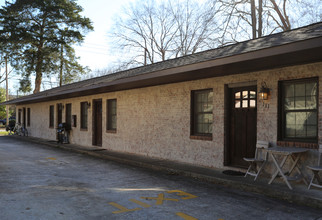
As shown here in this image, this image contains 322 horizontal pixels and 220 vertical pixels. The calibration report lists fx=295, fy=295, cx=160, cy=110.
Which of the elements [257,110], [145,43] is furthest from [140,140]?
[145,43]

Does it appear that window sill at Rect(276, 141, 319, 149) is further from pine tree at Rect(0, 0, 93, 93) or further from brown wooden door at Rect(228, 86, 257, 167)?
pine tree at Rect(0, 0, 93, 93)

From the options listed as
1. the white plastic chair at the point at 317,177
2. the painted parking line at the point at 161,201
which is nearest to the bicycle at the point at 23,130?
the painted parking line at the point at 161,201

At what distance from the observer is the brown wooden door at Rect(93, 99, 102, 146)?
49.8ft

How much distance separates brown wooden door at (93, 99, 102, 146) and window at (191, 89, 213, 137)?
22.1 feet

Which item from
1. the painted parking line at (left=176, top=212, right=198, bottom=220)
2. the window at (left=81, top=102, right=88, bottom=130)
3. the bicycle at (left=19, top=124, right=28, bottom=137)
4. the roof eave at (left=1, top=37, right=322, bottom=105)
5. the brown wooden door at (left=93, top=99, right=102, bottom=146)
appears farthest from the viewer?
the bicycle at (left=19, top=124, right=28, bottom=137)

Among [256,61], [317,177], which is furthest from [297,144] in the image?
[256,61]

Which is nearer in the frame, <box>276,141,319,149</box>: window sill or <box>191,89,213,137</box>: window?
<box>276,141,319,149</box>: window sill

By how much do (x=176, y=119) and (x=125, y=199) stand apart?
4929 mm

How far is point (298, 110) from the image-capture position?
709 centimetres

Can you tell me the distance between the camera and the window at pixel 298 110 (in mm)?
6809

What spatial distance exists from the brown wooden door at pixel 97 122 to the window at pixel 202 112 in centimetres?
673

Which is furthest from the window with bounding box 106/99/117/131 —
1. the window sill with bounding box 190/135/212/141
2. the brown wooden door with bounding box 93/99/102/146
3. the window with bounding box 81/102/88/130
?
the window sill with bounding box 190/135/212/141

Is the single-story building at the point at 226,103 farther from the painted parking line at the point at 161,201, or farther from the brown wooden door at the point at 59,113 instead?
the brown wooden door at the point at 59,113

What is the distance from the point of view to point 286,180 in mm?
6242
